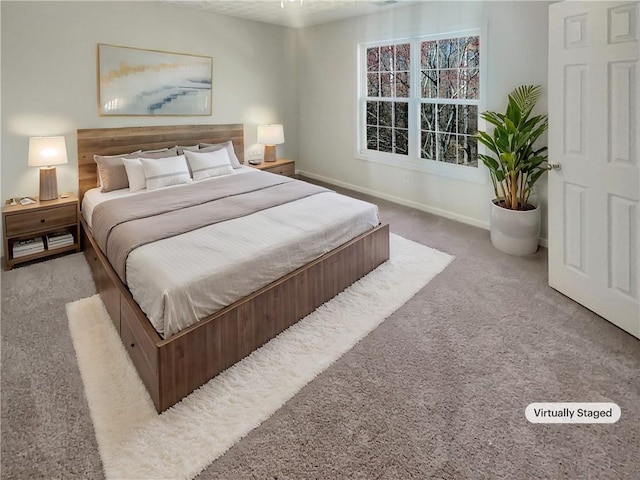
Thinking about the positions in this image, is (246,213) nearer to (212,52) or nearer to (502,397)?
(502,397)

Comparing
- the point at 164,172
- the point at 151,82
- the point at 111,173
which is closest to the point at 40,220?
the point at 111,173

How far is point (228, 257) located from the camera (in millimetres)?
2182

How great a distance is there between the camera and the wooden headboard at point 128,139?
391 centimetres

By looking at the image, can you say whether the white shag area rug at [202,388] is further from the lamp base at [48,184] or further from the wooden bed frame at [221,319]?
the lamp base at [48,184]

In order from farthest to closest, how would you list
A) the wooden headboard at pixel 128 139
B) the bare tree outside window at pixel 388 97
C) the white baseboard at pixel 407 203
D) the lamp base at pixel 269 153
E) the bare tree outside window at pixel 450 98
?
1. the lamp base at pixel 269 153
2. the bare tree outside window at pixel 388 97
3. the white baseboard at pixel 407 203
4. the bare tree outside window at pixel 450 98
5. the wooden headboard at pixel 128 139

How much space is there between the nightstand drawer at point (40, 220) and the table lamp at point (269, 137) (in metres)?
2.52

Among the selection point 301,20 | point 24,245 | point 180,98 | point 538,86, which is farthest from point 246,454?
point 301,20

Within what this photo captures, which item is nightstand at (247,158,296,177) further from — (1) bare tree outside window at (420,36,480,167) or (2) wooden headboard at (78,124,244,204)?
(1) bare tree outside window at (420,36,480,167)

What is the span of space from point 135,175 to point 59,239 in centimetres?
89

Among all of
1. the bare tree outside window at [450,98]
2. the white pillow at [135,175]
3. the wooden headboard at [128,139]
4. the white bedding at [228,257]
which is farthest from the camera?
the bare tree outside window at [450,98]

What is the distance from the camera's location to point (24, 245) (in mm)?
3418

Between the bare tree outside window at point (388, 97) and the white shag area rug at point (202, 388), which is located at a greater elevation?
the bare tree outside window at point (388, 97)

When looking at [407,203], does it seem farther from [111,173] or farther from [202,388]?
[202,388]

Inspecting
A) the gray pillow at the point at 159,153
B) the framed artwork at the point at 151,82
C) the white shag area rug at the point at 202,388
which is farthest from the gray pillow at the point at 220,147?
the white shag area rug at the point at 202,388
